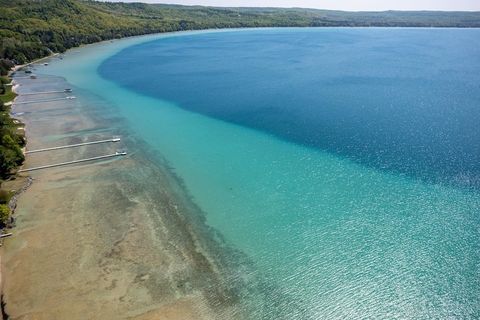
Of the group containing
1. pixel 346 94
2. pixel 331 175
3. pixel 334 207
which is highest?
pixel 346 94

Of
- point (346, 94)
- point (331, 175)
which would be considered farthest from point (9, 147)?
point (346, 94)

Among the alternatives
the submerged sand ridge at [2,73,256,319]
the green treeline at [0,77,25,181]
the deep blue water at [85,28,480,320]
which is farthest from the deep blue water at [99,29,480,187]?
the green treeline at [0,77,25,181]

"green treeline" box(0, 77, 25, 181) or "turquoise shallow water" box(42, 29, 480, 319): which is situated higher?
"green treeline" box(0, 77, 25, 181)

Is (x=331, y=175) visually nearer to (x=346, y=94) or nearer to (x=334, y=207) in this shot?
(x=334, y=207)

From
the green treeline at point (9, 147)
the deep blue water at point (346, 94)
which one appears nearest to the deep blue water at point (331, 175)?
the deep blue water at point (346, 94)

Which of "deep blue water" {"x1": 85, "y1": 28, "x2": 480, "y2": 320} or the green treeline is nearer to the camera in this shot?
"deep blue water" {"x1": 85, "y1": 28, "x2": 480, "y2": 320}

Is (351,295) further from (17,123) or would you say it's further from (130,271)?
(17,123)

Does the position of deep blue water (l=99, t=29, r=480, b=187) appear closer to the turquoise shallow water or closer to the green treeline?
the turquoise shallow water
